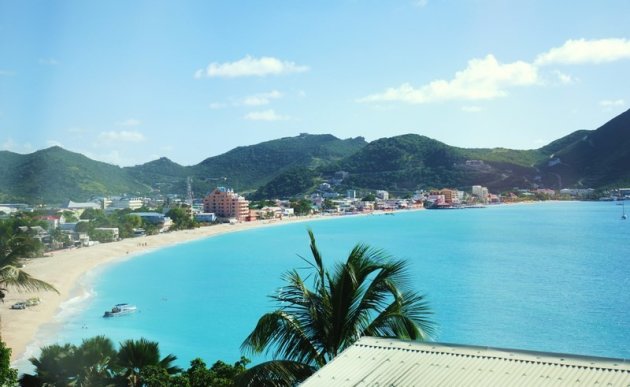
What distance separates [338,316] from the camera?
4832mm

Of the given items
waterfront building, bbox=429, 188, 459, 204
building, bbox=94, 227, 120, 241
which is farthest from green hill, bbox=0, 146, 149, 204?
waterfront building, bbox=429, 188, 459, 204

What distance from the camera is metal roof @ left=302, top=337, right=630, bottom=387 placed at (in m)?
3.42

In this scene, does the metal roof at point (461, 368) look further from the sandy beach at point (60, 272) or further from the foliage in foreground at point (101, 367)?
the sandy beach at point (60, 272)

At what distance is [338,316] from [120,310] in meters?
23.0

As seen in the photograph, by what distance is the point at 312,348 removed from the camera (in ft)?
15.9

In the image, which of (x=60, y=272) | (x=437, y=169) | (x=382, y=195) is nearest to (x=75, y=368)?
(x=60, y=272)

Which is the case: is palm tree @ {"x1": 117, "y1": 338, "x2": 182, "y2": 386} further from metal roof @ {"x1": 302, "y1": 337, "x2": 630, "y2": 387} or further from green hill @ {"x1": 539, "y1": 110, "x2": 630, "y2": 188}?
green hill @ {"x1": 539, "y1": 110, "x2": 630, "y2": 188}

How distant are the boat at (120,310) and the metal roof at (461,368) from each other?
23192mm

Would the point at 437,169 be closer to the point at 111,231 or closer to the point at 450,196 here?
the point at 450,196

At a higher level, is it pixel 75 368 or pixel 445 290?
pixel 75 368

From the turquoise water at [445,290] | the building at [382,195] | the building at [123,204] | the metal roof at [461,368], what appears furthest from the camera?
the building at [382,195]

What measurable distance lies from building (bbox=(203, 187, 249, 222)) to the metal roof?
83.1m

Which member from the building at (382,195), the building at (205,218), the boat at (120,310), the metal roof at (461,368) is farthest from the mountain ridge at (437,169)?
the metal roof at (461,368)

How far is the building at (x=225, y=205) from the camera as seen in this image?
86.9 meters
